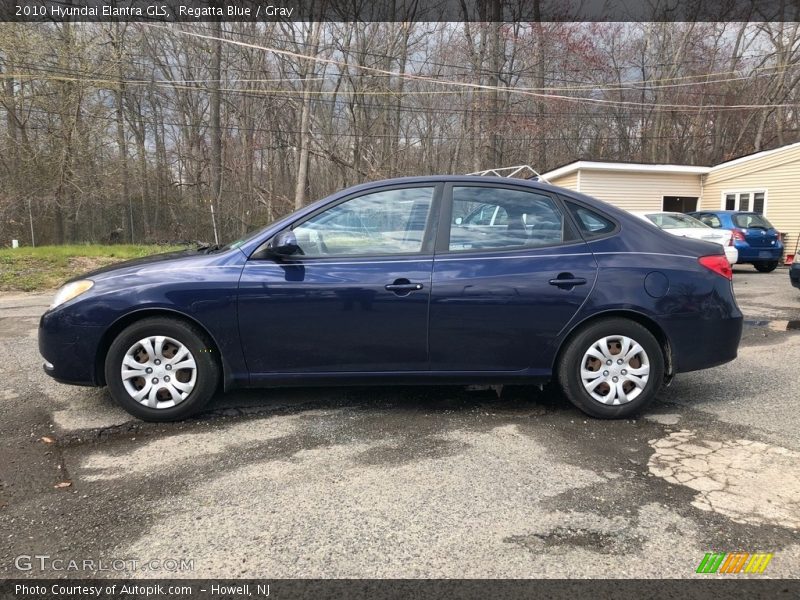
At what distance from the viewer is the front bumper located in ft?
11.8

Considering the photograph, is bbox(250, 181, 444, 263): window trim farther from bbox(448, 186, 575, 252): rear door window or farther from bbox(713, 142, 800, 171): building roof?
bbox(713, 142, 800, 171): building roof

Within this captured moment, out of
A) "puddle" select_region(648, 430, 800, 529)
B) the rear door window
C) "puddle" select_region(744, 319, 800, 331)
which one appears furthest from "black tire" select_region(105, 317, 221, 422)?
"puddle" select_region(744, 319, 800, 331)

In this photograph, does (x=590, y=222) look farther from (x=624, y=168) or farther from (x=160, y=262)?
(x=624, y=168)

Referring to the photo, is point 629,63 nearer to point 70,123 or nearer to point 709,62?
point 709,62

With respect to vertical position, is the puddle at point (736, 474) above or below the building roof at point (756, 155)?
below

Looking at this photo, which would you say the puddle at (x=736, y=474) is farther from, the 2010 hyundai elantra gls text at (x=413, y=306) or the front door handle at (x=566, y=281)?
the front door handle at (x=566, y=281)

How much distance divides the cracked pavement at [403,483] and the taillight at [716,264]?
102cm

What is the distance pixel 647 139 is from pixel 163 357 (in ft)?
99.4

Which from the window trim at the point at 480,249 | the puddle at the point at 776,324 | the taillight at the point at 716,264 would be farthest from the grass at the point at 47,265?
the puddle at the point at 776,324

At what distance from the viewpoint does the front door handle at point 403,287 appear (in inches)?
141

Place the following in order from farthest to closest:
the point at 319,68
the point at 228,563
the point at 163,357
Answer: the point at 319,68, the point at 163,357, the point at 228,563

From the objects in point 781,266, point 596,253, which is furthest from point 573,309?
point 781,266

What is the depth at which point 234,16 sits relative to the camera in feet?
69.6

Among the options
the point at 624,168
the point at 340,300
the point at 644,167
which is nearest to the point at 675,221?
the point at 624,168
